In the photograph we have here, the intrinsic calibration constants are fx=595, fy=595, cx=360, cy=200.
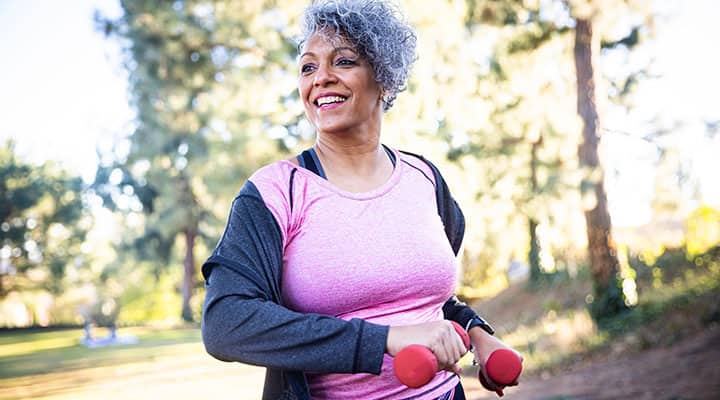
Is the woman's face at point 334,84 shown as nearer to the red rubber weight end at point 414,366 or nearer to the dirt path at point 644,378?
the red rubber weight end at point 414,366

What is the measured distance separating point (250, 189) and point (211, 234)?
83.6 ft

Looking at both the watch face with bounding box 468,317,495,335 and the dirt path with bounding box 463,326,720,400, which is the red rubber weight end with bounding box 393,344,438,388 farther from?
the dirt path with bounding box 463,326,720,400

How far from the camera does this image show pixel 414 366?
110 centimetres

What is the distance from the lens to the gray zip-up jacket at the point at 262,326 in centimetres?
111

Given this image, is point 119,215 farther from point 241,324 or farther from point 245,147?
point 241,324

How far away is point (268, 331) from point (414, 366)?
0.28 meters

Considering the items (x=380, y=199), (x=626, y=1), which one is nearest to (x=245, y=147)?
(x=626, y=1)

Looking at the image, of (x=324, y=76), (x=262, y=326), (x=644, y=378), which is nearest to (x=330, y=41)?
(x=324, y=76)

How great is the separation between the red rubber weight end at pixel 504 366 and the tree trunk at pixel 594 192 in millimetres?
8410

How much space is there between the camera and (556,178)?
1000cm

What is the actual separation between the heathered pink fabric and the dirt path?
4534 mm

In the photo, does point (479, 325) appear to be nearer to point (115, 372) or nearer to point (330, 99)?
point (330, 99)

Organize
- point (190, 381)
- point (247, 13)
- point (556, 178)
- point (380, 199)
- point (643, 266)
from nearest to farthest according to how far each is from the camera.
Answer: point (380, 199)
point (190, 381)
point (556, 178)
point (643, 266)
point (247, 13)

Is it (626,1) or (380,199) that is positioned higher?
(626,1)
